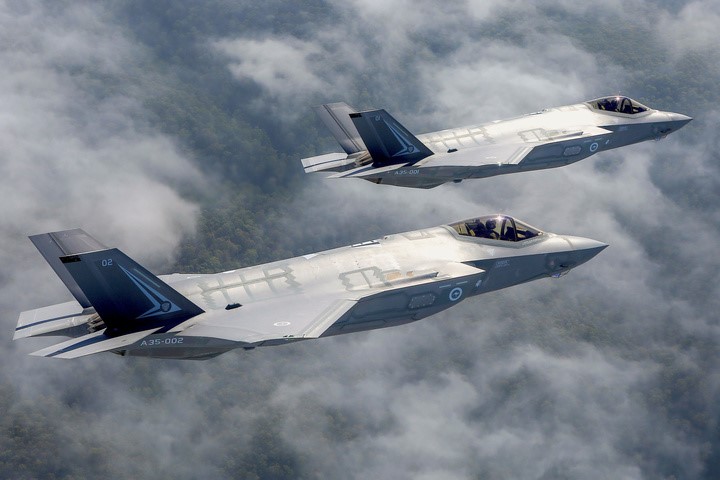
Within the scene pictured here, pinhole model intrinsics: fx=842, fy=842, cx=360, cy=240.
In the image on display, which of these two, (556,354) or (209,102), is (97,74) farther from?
(556,354)

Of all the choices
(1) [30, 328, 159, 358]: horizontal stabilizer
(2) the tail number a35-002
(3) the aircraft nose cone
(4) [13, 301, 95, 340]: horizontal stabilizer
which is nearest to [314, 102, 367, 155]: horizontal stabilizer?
(4) [13, 301, 95, 340]: horizontal stabilizer

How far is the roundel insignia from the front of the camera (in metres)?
42.3

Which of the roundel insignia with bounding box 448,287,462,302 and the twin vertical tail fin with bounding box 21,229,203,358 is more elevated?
the twin vertical tail fin with bounding box 21,229,203,358

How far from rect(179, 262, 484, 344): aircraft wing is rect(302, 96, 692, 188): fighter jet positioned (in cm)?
1343

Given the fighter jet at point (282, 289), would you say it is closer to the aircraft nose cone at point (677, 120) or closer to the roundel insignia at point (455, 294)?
the roundel insignia at point (455, 294)

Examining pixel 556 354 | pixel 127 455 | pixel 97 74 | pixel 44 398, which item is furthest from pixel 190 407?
pixel 97 74

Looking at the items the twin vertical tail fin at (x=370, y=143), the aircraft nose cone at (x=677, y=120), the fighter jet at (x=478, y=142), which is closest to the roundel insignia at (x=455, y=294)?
the fighter jet at (x=478, y=142)

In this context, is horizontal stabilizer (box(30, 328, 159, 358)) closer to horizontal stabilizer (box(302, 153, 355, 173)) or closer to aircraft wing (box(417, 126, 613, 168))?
horizontal stabilizer (box(302, 153, 355, 173))

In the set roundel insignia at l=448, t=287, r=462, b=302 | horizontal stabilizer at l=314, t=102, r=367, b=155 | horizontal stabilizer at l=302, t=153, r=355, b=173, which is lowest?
roundel insignia at l=448, t=287, r=462, b=302

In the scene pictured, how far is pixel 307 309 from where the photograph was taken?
3941cm

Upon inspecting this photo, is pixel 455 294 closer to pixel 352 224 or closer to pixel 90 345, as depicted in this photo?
pixel 90 345

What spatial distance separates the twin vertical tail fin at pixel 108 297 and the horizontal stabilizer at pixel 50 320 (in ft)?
0.15

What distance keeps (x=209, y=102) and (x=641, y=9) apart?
104 meters

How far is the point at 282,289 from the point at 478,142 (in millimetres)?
22848
